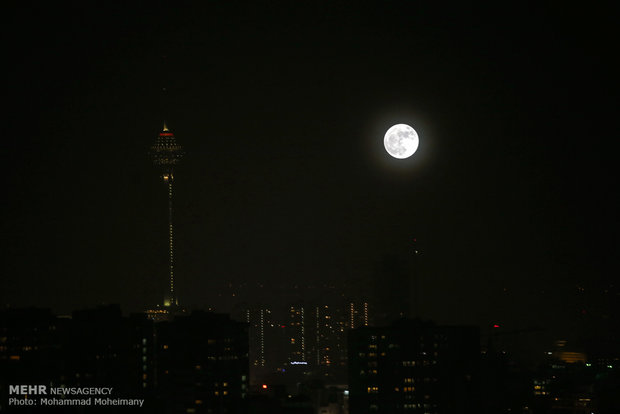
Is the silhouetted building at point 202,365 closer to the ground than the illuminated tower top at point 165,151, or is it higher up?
closer to the ground

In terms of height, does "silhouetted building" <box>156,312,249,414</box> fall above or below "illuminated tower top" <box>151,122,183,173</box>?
below

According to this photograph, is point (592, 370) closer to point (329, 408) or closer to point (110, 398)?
point (329, 408)

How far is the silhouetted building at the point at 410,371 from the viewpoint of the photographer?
19.5 metres

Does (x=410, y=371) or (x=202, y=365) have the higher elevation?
(x=202, y=365)

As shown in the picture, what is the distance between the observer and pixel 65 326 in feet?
57.7

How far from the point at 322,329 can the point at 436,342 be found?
11847 mm

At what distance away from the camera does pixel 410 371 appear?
19766mm

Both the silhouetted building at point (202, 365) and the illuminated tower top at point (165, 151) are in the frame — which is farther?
the illuminated tower top at point (165, 151)

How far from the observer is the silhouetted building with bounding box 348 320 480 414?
767 inches

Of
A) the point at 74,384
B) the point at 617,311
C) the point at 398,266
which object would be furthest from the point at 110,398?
the point at 617,311

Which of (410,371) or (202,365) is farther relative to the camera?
(410,371)

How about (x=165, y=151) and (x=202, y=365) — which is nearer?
(x=202, y=365)

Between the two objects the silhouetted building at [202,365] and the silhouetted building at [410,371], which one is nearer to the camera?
the silhouetted building at [202,365]

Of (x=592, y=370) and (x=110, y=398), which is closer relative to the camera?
(x=110, y=398)
